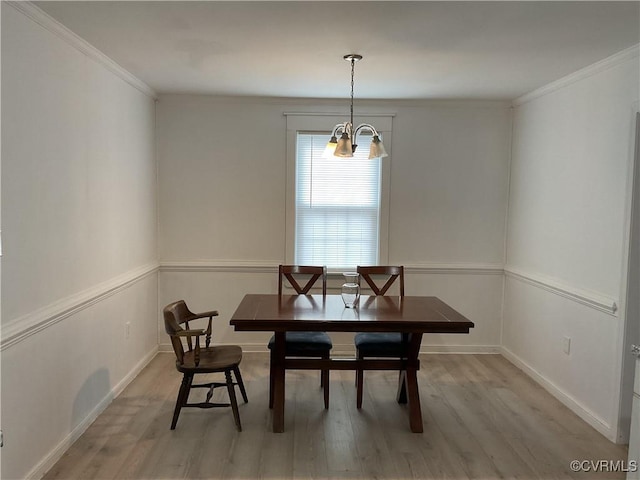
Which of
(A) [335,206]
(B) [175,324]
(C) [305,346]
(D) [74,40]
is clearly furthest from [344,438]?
(D) [74,40]

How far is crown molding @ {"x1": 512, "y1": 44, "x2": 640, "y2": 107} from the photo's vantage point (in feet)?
9.52

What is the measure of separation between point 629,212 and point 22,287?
11.0 feet

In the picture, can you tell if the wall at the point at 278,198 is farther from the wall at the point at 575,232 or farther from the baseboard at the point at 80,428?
the baseboard at the point at 80,428

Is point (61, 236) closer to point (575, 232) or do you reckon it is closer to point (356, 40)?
point (356, 40)

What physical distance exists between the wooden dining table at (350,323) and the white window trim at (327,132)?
1.20 m

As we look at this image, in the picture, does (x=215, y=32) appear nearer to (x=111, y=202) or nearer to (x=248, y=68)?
(x=248, y=68)

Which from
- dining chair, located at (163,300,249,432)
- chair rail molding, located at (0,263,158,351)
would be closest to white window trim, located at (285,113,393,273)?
chair rail molding, located at (0,263,158,351)

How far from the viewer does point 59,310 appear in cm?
263

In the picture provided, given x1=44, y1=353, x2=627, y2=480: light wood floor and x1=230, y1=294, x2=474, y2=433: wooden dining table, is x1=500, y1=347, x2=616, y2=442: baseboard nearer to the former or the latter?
x1=44, y1=353, x2=627, y2=480: light wood floor

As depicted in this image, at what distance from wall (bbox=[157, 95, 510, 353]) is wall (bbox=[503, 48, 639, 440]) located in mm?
293

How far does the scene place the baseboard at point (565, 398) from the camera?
3.05 metres

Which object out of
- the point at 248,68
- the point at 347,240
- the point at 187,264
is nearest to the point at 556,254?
the point at 347,240

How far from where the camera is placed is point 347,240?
4.69 m

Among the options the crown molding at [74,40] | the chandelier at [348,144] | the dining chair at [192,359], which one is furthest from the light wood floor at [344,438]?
the crown molding at [74,40]
